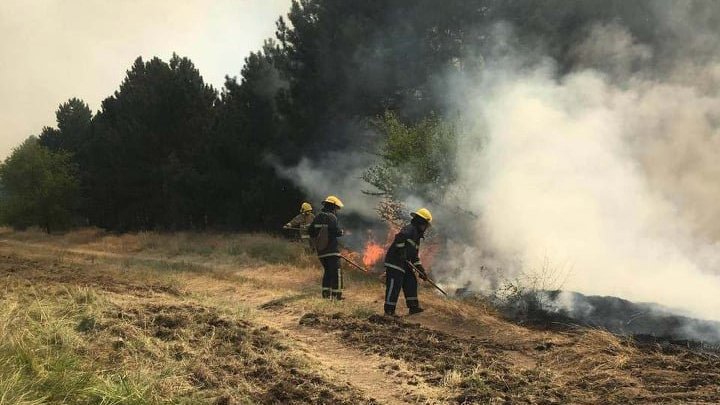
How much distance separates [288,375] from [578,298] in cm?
538

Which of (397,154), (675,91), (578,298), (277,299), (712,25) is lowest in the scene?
(277,299)

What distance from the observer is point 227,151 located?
2312 centimetres

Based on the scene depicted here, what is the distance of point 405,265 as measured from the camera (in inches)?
351

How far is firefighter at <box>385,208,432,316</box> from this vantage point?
882cm

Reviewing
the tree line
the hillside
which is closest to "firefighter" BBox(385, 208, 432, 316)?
the hillside

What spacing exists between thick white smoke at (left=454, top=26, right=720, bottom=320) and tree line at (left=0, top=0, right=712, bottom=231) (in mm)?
1048

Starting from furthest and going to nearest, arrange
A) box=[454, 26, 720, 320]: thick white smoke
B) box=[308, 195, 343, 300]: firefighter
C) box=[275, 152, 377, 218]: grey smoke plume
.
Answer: box=[275, 152, 377, 218]: grey smoke plume, box=[454, 26, 720, 320]: thick white smoke, box=[308, 195, 343, 300]: firefighter

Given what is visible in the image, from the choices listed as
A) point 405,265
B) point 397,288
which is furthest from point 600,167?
Result: point 397,288

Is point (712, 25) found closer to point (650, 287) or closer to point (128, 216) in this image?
point (650, 287)

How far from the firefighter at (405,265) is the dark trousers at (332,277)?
1470mm

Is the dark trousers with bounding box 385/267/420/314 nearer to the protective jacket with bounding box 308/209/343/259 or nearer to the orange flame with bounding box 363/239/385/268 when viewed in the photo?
the protective jacket with bounding box 308/209/343/259

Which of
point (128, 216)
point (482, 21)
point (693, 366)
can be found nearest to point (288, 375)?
point (693, 366)

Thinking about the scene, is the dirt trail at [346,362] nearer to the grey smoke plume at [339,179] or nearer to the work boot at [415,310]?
the work boot at [415,310]

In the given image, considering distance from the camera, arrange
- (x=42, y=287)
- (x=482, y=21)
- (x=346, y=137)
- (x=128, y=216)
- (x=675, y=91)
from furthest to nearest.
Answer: (x=128, y=216)
(x=346, y=137)
(x=482, y=21)
(x=675, y=91)
(x=42, y=287)
